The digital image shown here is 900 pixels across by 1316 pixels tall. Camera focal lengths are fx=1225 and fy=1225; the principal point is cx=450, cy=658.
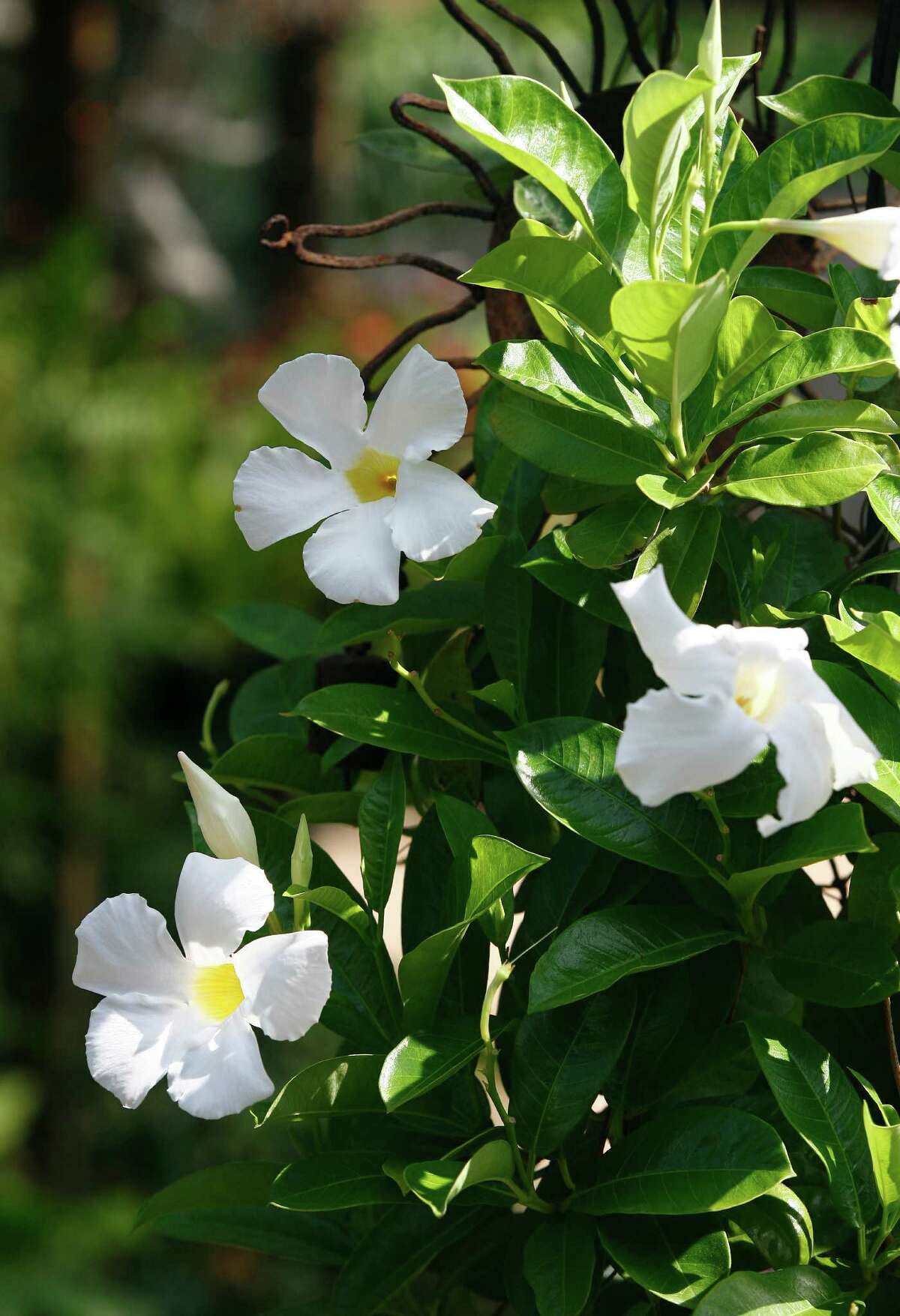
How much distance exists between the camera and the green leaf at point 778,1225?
459 mm

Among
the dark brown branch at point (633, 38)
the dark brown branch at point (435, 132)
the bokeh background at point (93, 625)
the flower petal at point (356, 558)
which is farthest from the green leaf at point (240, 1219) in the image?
the bokeh background at point (93, 625)

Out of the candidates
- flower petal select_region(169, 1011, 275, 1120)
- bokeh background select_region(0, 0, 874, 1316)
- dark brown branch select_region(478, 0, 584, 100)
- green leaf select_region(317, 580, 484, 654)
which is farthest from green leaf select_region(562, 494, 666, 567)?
bokeh background select_region(0, 0, 874, 1316)

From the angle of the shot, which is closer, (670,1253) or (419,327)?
(670,1253)

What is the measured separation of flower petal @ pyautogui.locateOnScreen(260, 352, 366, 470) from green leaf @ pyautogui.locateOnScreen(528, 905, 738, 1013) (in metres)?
0.20

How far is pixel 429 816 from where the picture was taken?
569 millimetres

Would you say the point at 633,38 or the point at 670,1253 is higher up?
the point at 633,38

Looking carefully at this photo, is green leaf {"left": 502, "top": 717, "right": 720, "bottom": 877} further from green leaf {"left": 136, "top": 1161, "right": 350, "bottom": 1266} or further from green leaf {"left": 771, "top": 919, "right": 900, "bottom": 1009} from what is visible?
green leaf {"left": 136, "top": 1161, "right": 350, "bottom": 1266}

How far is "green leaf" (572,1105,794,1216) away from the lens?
16.8 inches

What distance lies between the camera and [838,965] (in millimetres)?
472

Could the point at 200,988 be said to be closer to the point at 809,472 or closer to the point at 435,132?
the point at 809,472

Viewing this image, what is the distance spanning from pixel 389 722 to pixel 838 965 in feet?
0.67

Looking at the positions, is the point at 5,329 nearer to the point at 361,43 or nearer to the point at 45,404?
the point at 45,404

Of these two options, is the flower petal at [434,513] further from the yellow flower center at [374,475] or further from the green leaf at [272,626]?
the green leaf at [272,626]

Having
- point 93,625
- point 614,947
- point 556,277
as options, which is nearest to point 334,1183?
point 614,947
